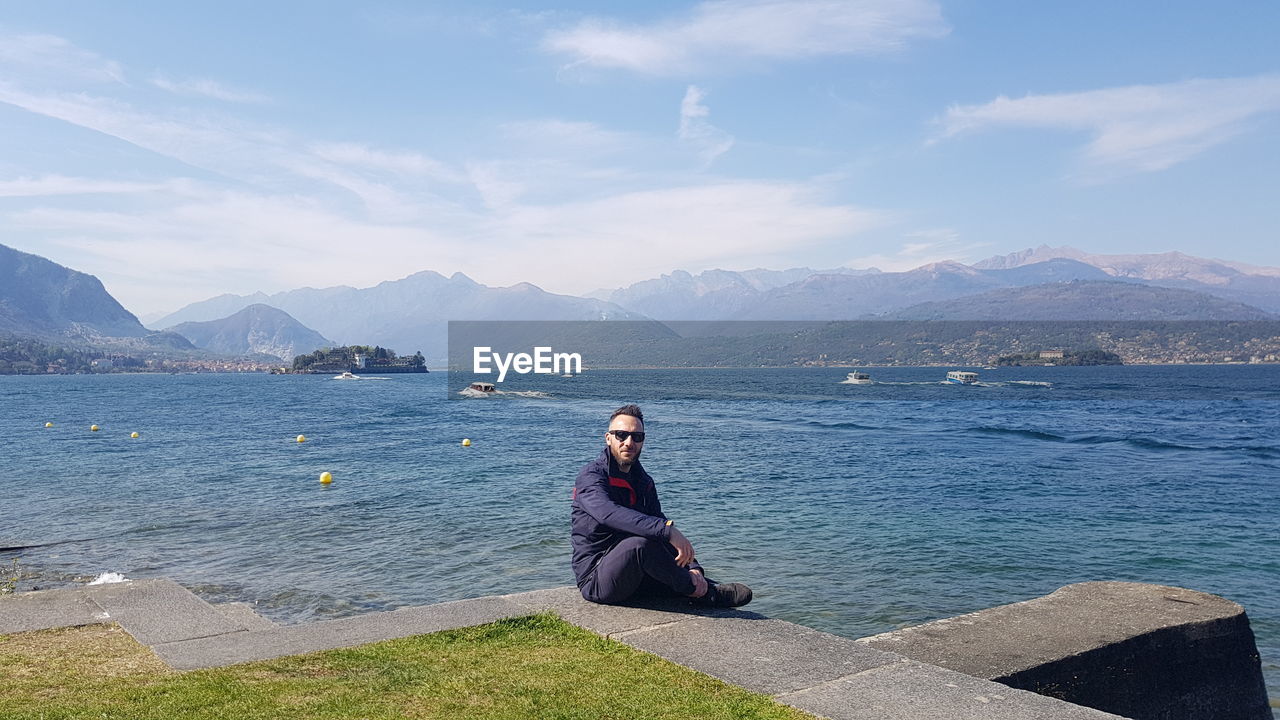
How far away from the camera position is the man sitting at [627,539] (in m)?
7.45

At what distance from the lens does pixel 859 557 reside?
16.9 metres

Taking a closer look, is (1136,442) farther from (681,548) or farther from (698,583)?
(681,548)

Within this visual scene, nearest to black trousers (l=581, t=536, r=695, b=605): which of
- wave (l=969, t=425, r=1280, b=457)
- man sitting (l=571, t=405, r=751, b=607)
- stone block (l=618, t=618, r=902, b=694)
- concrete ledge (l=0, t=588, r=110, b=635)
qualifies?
man sitting (l=571, t=405, r=751, b=607)

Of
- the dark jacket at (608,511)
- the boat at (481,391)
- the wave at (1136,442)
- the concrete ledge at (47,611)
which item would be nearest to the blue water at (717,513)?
the wave at (1136,442)

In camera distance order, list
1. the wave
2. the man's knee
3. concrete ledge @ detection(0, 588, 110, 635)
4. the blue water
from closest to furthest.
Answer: the man's knee
concrete ledge @ detection(0, 588, 110, 635)
the blue water
the wave

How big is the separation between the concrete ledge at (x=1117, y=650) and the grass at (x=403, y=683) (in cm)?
236

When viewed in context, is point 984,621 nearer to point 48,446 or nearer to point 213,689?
point 213,689

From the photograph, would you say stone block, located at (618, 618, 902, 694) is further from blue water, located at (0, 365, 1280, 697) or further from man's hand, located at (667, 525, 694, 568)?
blue water, located at (0, 365, 1280, 697)

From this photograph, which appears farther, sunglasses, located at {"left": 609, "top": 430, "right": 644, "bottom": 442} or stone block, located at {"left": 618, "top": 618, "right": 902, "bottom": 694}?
sunglasses, located at {"left": 609, "top": 430, "right": 644, "bottom": 442}

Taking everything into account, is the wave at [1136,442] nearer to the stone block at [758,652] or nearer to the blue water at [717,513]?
the blue water at [717,513]

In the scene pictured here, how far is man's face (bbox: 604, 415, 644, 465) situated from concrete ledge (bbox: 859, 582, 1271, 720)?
2598 millimetres

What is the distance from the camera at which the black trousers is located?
746cm

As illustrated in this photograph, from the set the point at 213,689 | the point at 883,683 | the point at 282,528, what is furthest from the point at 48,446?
the point at 883,683

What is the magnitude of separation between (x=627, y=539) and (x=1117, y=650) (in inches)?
168
